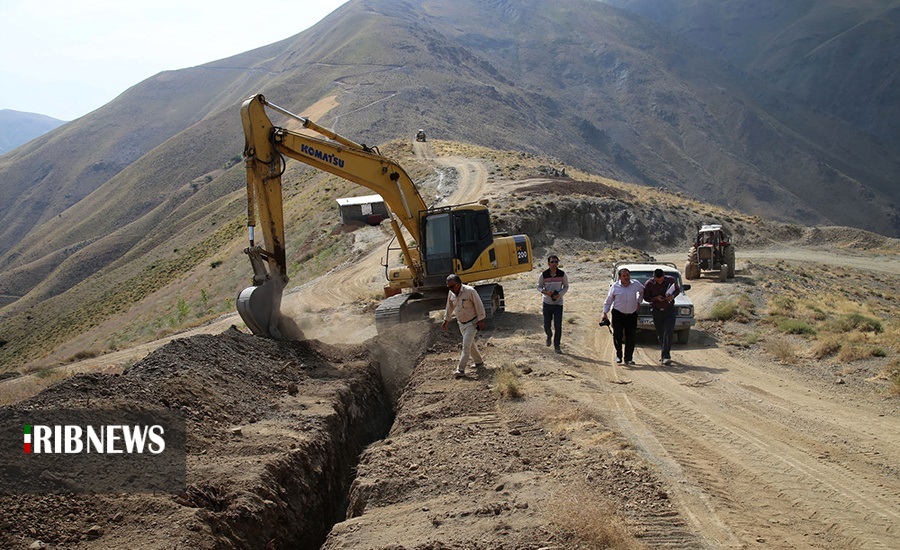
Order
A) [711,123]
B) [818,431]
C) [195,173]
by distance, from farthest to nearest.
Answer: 1. [711,123]
2. [195,173]
3. [818,431]

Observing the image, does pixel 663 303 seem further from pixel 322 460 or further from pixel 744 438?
pixel 322 460

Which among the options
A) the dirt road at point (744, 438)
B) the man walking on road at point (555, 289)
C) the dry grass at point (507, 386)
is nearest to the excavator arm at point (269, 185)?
the dirt road at point (744, 438)

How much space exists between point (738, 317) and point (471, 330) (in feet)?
33.6

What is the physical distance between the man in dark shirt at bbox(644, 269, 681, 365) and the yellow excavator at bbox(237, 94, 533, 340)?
5289mm

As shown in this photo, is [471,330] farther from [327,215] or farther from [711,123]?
[711,123]

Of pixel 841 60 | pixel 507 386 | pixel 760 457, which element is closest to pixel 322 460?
pixel 507 386

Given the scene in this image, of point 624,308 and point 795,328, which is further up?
point 624,308

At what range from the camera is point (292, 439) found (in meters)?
9.99

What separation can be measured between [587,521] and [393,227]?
1221 cm

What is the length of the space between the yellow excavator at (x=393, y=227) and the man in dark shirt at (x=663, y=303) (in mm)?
5289

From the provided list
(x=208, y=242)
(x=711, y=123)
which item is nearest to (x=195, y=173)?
(x=208, y=242)

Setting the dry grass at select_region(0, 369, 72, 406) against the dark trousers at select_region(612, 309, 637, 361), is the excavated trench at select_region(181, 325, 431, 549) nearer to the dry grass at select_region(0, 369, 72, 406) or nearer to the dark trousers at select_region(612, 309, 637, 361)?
the dark trousers at select_region(612, 309, 637, 361)

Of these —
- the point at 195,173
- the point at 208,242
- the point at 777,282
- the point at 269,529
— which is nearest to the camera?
the point at 269,529

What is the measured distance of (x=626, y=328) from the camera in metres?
13.8
